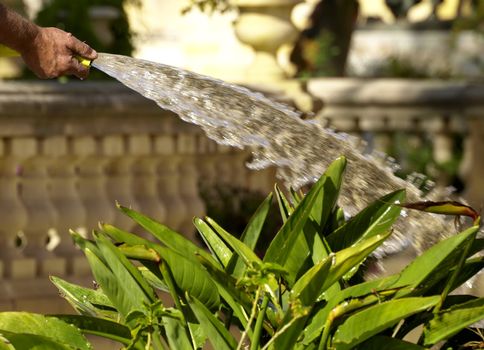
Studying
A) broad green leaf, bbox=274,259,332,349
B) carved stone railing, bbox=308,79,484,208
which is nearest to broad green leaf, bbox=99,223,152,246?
broad green leaf, bbox=274,259,332,349

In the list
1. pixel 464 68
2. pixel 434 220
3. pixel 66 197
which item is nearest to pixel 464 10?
pixel 464 68

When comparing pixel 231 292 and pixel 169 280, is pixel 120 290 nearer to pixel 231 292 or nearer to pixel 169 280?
pixel 169 280

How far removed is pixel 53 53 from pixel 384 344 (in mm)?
1504

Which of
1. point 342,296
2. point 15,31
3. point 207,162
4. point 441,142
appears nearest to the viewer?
point 342,296

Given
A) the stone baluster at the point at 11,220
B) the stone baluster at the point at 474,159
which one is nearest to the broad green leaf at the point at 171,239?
the stone baluster at the point at 11,220

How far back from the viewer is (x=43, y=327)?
12.3 feet

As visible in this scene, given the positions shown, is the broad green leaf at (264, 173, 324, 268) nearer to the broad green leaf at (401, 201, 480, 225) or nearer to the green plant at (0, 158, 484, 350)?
the green plant at (0, 158, 484, 350)

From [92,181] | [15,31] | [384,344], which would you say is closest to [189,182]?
[92,181]

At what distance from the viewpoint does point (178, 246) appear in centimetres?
393

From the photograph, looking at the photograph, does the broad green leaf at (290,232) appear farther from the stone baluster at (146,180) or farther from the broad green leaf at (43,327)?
the stone baluster at (146,180)

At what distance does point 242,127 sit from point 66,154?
4.16 meters

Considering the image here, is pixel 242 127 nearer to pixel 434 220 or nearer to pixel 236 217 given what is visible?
pixel 434 220

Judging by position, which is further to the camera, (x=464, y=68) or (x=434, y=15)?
(x=434, y=15)

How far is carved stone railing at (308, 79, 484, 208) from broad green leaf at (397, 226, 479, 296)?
372 inches
